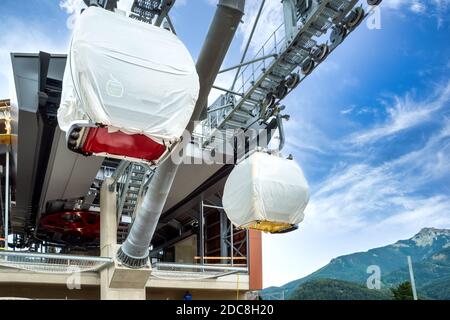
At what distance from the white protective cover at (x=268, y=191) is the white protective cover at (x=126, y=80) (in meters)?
3.56

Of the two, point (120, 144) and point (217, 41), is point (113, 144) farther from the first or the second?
point (217, 41)

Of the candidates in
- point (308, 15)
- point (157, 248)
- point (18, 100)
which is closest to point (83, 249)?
point (157, 248)

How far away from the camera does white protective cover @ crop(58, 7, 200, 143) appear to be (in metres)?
4.83

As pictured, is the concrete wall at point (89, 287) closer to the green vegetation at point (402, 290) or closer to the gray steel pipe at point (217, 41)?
the green vegetation at point (402, 290)

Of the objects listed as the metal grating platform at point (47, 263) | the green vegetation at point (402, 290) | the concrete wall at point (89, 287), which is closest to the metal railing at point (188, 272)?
the concrete wall at point (89, 287)

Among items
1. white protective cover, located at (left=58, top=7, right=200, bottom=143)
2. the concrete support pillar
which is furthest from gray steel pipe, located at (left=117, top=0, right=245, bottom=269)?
the concrete support pillar

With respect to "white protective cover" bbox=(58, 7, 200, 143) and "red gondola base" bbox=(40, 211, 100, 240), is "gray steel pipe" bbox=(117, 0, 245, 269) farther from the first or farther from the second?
"red gondola base" bbox=(40, 211, 100, 240)

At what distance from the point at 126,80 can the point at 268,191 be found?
430 cm

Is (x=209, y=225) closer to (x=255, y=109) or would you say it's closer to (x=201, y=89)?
(x=255, y=109)

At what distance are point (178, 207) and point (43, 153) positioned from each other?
10842 mm

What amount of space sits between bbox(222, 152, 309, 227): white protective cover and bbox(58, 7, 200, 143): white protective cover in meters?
3.56

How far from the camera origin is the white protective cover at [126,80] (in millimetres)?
4832
